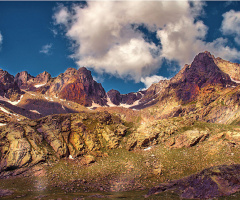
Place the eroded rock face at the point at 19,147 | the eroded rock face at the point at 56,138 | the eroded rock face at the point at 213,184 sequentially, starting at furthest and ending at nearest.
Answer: the eroded rock face at the point at 56,138
the eroded rock face at the point at 19,147
the eroded rock face at the point at 213,184

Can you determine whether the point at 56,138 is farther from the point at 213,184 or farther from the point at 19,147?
the point at 213,184

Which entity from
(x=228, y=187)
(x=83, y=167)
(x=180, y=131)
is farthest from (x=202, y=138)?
(x=83, y=167)

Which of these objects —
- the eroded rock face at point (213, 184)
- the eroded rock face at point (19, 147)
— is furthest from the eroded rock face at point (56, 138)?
the eroded rock face at point (213, 184)

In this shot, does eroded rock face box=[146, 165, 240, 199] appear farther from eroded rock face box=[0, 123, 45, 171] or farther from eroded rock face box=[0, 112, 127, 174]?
eroded rock face box=[0, 123, 45, 171]

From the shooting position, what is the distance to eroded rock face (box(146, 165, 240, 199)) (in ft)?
76.3

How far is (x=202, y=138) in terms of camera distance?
Result: 49906 millimetres

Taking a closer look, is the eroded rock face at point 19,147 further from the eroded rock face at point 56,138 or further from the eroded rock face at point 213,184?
the eroded rock face at point 213,184

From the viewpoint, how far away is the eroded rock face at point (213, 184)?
23250 millimetres

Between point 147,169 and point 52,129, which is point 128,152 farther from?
point 52,129

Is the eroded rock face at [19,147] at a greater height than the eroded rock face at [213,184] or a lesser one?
greater

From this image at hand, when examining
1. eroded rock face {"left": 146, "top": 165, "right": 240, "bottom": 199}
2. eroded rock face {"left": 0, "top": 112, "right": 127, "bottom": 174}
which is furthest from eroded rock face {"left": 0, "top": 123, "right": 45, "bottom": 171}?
eroded rock face {"left": 146, "top": 165, "right": 240, "bottom": 199}

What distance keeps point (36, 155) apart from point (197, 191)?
44.1 m

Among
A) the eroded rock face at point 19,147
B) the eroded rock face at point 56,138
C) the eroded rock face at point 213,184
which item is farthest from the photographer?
the eroded rock face at point 56,138

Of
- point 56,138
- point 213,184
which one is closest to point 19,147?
point 56,138
